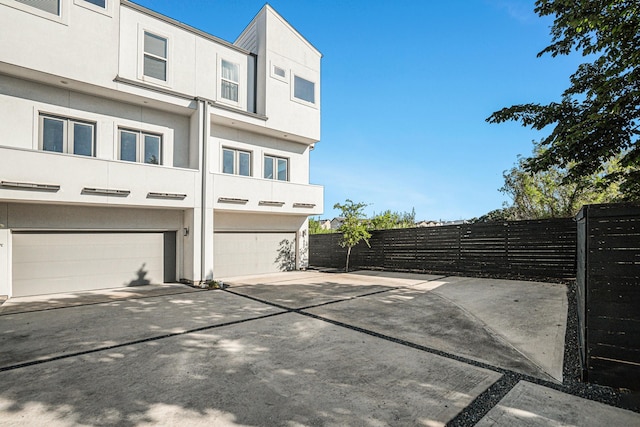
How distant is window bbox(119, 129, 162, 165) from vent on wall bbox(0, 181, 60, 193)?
2136 mm

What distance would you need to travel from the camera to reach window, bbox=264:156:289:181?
12450mm

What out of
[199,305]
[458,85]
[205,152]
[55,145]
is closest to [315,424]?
[199,305]

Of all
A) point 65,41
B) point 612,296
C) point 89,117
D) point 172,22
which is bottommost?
point 612,296

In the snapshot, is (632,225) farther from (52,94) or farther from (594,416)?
(52,94)

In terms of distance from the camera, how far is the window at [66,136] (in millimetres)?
8234

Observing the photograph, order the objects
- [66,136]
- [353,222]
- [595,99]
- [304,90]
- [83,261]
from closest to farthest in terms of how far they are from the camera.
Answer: [595,99] → [66,136] → [83,261] → [304,90] → [353,222]

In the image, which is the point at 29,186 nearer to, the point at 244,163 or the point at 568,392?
the point at 244,163

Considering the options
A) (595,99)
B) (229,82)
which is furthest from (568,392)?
(229,82)

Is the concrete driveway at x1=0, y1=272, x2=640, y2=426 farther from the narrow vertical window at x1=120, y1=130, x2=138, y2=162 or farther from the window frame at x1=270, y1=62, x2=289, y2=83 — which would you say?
the window frame at x1=270, y1=62, x2=289, y2=83

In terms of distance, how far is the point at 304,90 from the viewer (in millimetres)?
12883

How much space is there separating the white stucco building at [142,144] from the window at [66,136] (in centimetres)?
3

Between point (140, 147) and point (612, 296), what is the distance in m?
11.1

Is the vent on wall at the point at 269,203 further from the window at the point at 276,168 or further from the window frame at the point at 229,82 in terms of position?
the window frame at the point at 229,82

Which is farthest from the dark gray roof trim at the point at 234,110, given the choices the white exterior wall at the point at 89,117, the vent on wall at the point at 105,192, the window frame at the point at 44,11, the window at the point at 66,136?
the vent on wall at the point at 105,192
